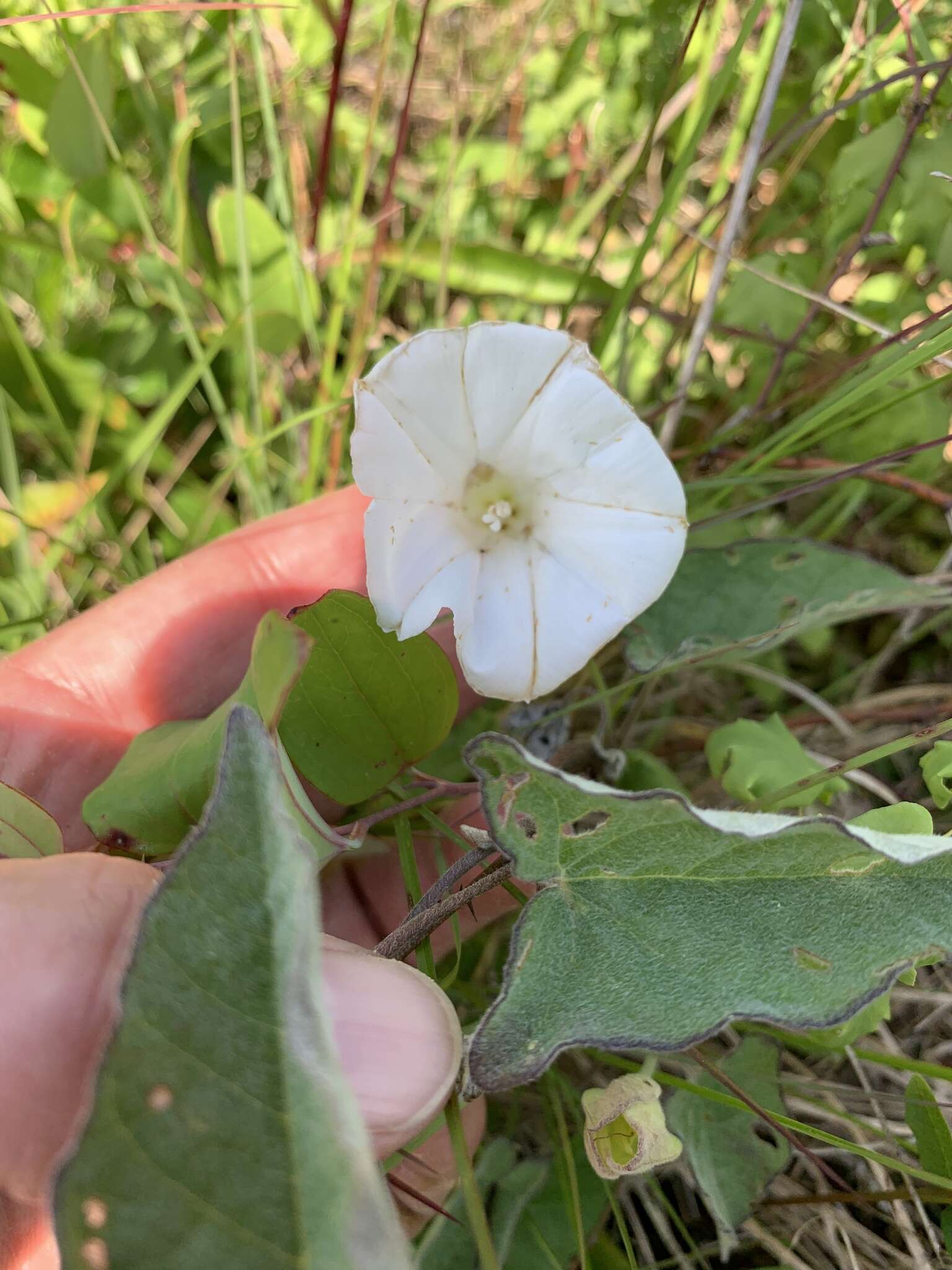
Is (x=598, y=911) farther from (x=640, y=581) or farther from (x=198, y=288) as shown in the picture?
(x=198, y=288)

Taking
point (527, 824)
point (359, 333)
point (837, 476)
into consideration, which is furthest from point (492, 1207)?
point (359, 333)

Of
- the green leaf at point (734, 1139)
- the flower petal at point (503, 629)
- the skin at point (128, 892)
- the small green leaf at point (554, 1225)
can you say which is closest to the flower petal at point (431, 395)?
the flower petal at point (503, 629)

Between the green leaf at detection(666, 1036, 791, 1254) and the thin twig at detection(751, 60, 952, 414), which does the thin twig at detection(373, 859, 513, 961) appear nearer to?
the green leaf at detection(666, 1036, 791, 1254)

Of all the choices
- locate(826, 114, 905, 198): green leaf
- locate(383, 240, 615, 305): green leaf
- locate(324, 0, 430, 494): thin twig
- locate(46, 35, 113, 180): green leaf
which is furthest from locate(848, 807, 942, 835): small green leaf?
locate(46, 35, 113, 180): green leaf

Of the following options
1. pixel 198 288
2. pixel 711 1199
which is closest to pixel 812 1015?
pixel 711 1199

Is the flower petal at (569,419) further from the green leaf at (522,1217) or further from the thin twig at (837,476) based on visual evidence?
the green leaf at (522,1217)

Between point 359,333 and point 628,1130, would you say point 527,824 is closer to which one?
point 628,1130
